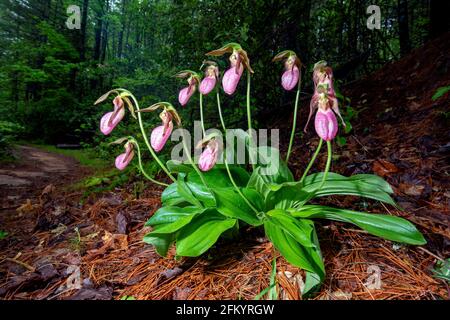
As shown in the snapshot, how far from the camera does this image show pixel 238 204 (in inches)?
52.0

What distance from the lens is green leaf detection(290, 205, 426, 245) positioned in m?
1.09

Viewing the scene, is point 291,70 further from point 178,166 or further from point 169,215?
point 169,215

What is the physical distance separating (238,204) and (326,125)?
0.57 meters

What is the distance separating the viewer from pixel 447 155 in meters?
1.93

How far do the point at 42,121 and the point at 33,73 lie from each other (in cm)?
216

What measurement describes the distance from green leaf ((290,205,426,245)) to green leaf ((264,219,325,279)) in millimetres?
179

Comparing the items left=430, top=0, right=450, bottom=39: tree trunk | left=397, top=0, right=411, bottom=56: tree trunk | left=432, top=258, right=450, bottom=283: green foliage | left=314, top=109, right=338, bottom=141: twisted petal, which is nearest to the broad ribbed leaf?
left=314, top=109, right=338, bottom=141: twisted petal

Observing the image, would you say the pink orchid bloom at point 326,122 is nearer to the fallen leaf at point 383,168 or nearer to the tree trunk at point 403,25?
A: the fallen leaf at point 383,168

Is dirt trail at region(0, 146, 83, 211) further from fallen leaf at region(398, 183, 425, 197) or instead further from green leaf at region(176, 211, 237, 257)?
fallen leaf at region(398, 183, 425, 197)

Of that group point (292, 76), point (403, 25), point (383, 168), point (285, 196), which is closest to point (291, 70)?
point (292, 76)

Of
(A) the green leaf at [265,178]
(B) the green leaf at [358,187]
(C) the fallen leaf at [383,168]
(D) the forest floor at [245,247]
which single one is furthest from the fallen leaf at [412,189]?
(A) the green leaf at [265,178]

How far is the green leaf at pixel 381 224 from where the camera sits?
109 centimetres

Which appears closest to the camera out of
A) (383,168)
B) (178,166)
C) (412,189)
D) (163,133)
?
(163,133)
